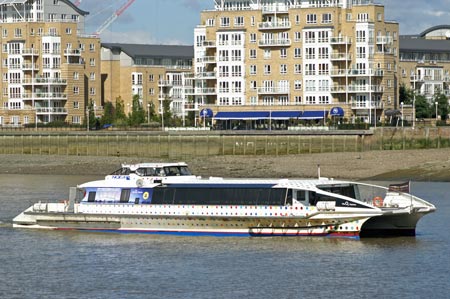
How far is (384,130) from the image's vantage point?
12494cm

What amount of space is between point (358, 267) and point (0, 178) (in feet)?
223

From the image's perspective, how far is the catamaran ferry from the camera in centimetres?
6084

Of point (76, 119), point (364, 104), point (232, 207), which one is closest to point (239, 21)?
point (364, 104)

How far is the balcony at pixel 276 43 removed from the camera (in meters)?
146

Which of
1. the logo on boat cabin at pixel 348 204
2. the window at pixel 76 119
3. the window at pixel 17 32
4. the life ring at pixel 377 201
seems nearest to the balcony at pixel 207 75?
the window at pixel 76 119

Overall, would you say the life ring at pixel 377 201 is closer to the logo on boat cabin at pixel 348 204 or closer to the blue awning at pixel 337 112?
the logo on boat cabin at pixel 348 204

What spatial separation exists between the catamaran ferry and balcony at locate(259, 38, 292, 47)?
8038 cm

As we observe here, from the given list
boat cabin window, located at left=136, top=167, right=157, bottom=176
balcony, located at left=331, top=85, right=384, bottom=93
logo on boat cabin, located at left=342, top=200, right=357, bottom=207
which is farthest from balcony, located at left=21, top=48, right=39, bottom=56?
logo on boat cabin, located at left=342, top=200, right=357, bottom=207

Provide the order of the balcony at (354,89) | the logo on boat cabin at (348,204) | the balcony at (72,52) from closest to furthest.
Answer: the logo on boat cabin at (348,204) < the balcony at (354,89) < the balcony at (72,52)

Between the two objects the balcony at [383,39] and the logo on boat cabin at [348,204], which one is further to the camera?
the balcony at [383,39]

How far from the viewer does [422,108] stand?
6476 inches

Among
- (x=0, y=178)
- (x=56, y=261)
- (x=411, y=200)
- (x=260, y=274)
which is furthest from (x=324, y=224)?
(x=0, y=178)

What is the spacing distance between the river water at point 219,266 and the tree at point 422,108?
96886 mm

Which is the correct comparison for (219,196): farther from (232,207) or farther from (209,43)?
(209,43)
